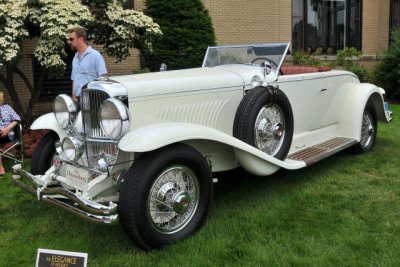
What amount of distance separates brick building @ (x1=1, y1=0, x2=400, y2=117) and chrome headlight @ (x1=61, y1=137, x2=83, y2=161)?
9.84 meters

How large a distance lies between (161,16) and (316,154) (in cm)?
689

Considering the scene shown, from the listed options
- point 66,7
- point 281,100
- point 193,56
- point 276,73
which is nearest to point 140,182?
point 281,100

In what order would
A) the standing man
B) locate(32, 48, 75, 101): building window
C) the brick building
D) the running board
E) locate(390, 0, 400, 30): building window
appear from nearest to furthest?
the running board → the standing man → locate(32, 48, 75, 101): building window → the brick building → locate(390, 0, 400, 30): building window

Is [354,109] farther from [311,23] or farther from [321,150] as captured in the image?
[311,23]

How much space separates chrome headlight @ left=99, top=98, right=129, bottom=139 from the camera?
140 inches

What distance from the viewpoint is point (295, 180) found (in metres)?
5.21

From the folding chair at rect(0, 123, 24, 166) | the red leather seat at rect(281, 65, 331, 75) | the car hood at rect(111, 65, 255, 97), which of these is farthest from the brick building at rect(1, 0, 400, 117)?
the car hood at rect(111, 65, 255, 97)

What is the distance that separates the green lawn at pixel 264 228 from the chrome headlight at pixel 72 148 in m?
0.64

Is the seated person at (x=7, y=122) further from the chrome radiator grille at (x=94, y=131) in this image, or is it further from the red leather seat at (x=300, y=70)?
the red leather seat at (x=300, y=70)

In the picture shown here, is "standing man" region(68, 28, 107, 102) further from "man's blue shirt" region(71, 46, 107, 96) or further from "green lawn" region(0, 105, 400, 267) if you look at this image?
"green lawn" region(0, 105, 400, 267)

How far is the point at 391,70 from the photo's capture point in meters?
12.5

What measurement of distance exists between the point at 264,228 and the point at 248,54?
2268mm

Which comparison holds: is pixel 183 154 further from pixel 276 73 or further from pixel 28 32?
pixel 28 32

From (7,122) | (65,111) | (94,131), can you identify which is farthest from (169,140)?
(7,122)
